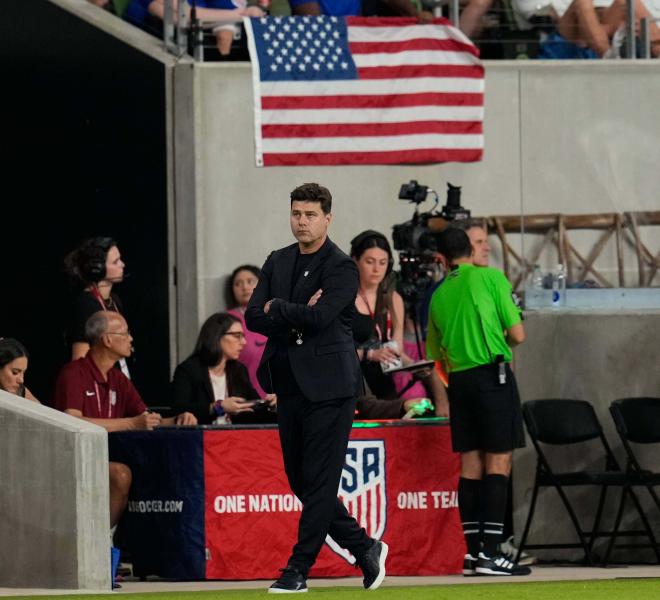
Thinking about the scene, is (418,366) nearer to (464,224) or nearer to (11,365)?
(464,224)

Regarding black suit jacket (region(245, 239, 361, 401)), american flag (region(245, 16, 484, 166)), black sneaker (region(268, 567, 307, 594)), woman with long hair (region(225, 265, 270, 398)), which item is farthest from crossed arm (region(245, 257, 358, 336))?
american flag (region(245, 16, 484, 166))

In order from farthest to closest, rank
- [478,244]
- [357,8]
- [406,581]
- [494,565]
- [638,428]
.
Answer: [357,8]
[478,244]
[638,428]
[494,565]
[406,581]

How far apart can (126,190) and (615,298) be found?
3.87 meters

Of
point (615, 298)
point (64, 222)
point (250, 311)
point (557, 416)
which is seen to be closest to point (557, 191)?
point (615, 298)

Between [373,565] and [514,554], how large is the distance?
123 inches

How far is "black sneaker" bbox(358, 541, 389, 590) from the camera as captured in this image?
28.3ft

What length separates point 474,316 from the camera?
10500mm

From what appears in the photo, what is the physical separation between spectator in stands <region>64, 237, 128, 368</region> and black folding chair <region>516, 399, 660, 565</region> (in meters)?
2.71

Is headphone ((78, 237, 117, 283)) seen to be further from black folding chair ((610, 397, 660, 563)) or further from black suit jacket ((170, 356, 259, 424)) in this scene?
black folding chair ((610, 397, 660, 563))

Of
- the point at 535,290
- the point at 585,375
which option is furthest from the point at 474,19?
the point at 585,375

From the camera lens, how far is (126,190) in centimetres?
1385

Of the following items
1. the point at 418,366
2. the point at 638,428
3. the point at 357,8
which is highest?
the point at 357,8

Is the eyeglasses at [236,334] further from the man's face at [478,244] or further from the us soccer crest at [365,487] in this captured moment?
the man's face at [478,244]

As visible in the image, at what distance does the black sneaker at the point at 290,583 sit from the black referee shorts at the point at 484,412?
2385 mm
